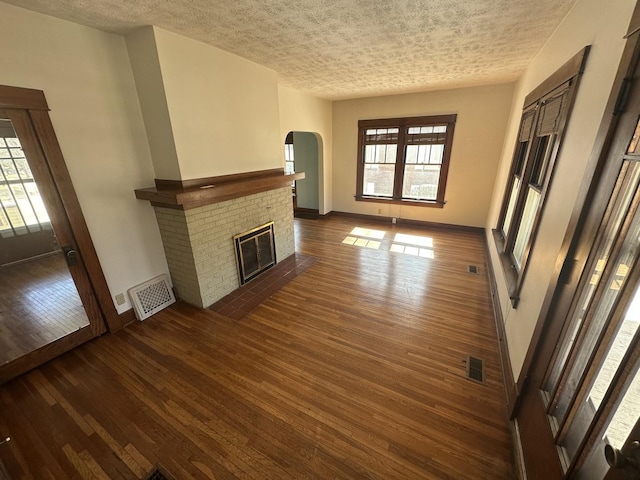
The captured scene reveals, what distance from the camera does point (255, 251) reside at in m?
3.70

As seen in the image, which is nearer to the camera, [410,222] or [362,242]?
[362,242]

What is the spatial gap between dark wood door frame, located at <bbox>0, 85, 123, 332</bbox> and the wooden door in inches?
140

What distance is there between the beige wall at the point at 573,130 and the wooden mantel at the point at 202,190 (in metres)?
2.88

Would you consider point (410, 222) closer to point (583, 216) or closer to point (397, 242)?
point (397, 242)

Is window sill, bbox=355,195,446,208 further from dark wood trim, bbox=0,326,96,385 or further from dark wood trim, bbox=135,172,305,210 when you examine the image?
dark wood trim, bbox=0,326,96,385

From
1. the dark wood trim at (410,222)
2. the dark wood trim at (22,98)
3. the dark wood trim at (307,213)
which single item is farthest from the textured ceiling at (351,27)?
the dark wood trim at (307,213)

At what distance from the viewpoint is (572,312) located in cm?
119

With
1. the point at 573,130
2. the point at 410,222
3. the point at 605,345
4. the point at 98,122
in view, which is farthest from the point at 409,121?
the point at 605,345

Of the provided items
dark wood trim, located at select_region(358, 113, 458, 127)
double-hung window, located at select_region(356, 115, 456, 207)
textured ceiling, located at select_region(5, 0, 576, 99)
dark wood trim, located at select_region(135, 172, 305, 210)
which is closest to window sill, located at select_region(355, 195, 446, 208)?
double-hung window, located at select_region(356, 115, 456, 207)

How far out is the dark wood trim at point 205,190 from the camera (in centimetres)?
245

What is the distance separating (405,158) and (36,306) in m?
6.32

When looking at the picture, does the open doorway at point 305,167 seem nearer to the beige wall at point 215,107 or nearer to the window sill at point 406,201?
the window sill at point 406,201

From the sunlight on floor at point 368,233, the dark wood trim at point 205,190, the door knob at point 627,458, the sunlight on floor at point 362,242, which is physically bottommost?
the sunlight on floor at point 362,242

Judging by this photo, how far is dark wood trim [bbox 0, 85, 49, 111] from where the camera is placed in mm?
1848
